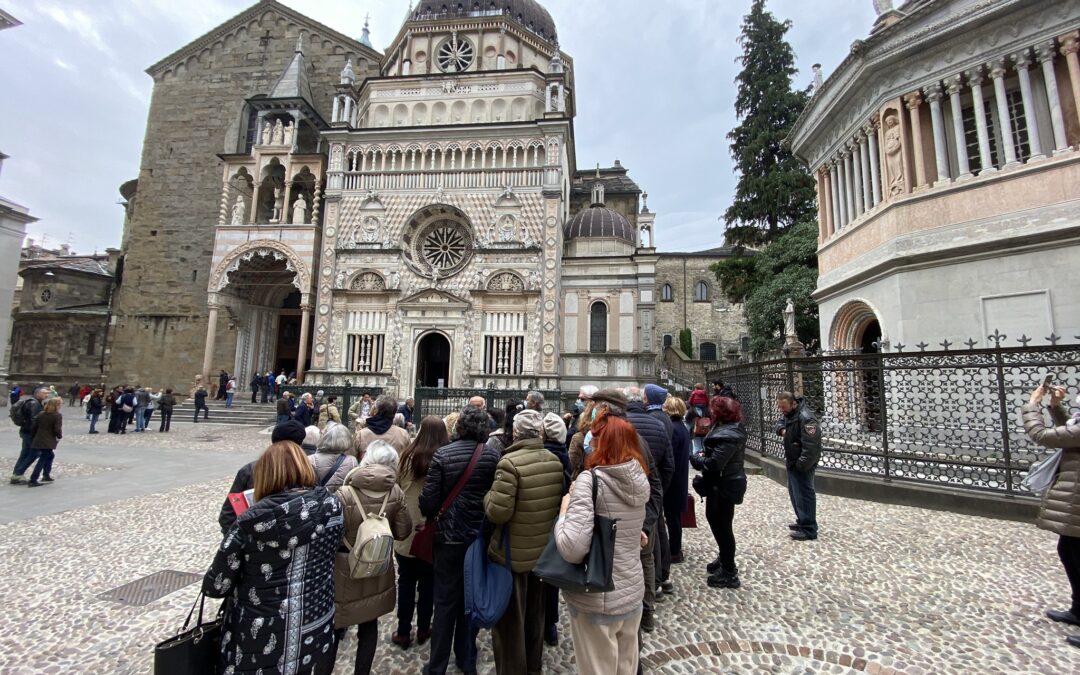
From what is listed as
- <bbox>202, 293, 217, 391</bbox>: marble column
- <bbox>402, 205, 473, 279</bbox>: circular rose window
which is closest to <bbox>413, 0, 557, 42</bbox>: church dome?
<bbox>402, 205, 473, 279</bbox>: circular rose window

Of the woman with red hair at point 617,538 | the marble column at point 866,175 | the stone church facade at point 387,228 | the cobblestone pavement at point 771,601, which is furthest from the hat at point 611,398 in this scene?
the stone church facade at point 387,228

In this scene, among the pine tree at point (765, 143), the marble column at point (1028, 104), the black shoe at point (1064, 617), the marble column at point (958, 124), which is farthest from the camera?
the pine tree at point (765, 143)

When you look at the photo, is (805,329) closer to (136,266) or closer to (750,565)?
(750,565)

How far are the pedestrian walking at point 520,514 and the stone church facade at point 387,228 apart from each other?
17.6m

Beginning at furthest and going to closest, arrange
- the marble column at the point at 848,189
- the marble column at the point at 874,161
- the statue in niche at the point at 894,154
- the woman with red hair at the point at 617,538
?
the marble column at the point at 848,189, the marble column at the point at 874,161, the statue in niche at the point at 894,154, the woman with red hair at the point at 617,538

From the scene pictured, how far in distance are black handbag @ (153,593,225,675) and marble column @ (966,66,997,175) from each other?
13845 millimetres

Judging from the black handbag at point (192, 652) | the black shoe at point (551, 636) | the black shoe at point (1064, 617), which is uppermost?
the black handbag at point (192, 652)

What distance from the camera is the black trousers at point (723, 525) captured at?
14.8ft

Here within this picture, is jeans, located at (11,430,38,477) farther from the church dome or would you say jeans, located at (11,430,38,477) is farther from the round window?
the church dome

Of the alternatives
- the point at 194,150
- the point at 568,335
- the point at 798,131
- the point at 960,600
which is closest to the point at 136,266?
the point at 194,150

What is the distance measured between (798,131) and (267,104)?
1026 inches

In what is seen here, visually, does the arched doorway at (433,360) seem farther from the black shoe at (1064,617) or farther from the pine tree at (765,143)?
the black shoe at (1064,617)

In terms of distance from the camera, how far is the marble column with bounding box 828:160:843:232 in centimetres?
1349

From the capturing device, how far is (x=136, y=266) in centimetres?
2598
